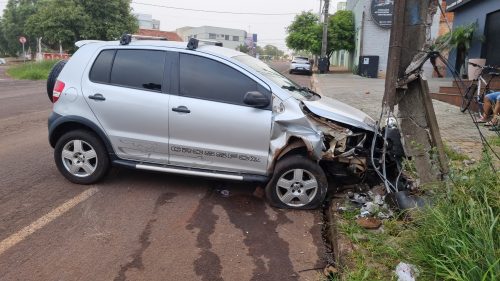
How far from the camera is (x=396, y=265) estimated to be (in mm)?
3449

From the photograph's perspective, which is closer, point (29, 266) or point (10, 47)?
point (29, 266)

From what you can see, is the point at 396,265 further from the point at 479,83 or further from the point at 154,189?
the point at 479,83

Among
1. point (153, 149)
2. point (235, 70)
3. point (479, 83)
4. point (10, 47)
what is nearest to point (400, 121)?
point (235, 70)

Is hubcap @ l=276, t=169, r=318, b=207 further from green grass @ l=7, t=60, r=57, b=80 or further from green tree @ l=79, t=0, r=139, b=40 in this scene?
green tree @ l=79, t=0, r=139, b=40

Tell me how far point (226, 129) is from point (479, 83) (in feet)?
22.8

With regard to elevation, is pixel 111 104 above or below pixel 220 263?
above

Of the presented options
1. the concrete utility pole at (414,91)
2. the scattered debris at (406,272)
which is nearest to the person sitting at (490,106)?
the concrete utility pole at (414,91)

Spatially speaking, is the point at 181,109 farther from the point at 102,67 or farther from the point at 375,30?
the point at 375,30

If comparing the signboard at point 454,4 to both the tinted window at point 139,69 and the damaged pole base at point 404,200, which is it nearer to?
the damaged pole base at point 404,200

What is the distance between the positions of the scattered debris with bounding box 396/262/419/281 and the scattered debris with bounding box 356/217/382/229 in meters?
1.02

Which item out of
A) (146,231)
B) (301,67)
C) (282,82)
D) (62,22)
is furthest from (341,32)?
(146,231)

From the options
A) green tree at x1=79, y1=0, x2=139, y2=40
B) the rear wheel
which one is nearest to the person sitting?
the rear wheel

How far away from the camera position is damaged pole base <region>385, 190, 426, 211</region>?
4206 millimetres

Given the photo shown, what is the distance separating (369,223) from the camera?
4344 millimetres
